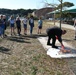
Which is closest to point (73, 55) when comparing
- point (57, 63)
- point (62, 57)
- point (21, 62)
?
point (62, 57)

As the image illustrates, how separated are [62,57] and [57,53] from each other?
2.20ft

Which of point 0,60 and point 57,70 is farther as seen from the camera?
point 0,60

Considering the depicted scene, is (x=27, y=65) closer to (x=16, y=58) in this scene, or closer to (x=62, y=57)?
(x=16, y=58)

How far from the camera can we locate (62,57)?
9.55 meters

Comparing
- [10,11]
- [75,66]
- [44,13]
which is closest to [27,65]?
[75,66]

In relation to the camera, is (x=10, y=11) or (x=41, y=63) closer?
(x=41, y=63)

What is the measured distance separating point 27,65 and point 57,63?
115 centimetres

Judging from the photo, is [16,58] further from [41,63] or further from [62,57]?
[62,57]

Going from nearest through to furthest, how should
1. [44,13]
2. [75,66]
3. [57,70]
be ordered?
[57,70] < [75,66] < [44,13]

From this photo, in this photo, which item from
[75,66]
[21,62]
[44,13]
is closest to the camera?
[75,66]

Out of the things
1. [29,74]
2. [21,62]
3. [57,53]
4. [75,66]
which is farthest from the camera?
[57,53]

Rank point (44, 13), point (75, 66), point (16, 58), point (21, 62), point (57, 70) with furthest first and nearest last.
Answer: point (44, 13) → point (16, 58) → point (21, 62) → point (75, 66) → point (57, 70)

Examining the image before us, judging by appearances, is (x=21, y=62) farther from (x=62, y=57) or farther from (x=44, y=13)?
(x=44, y=13)

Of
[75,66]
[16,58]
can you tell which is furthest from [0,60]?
[75,66]
